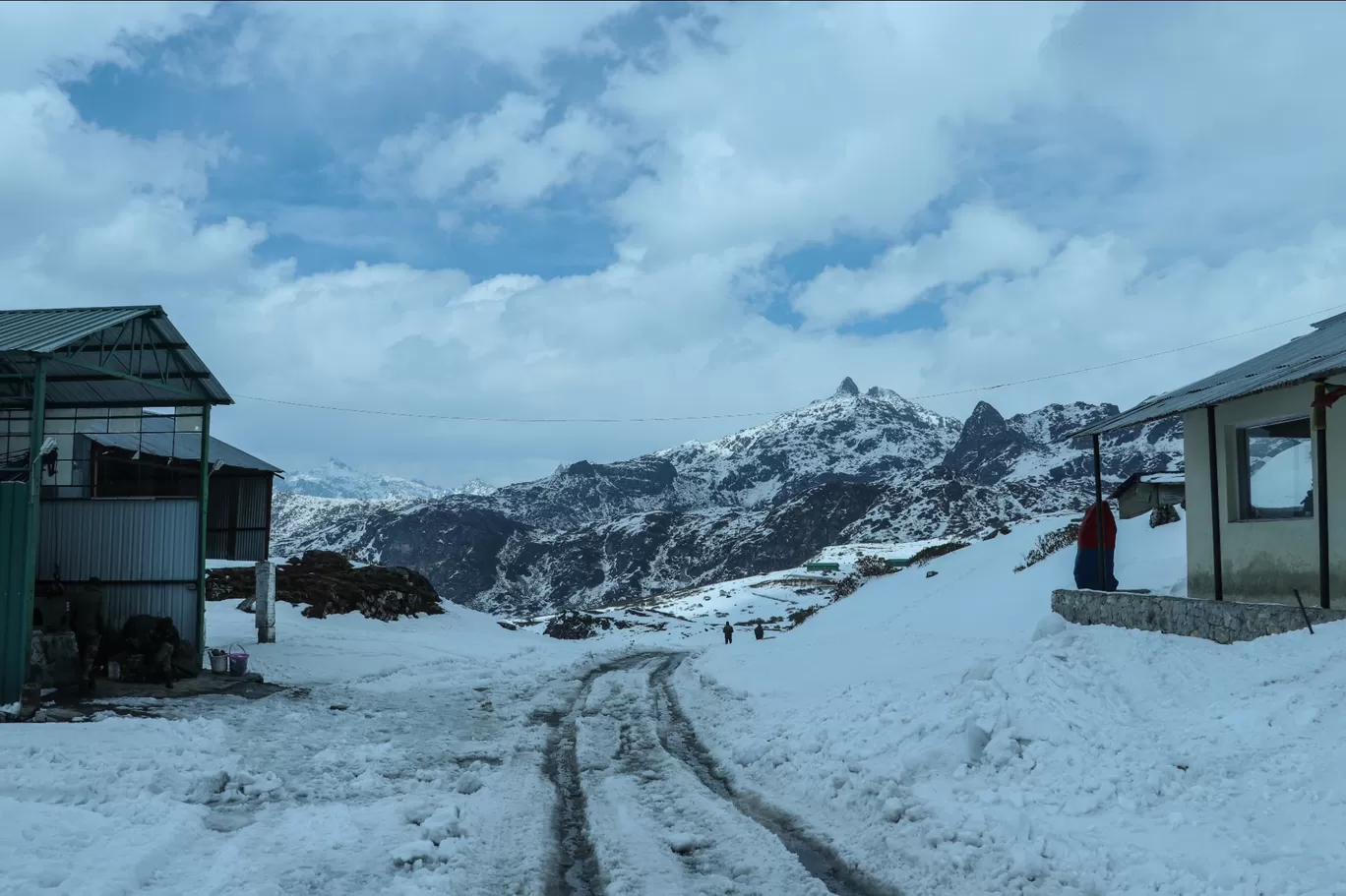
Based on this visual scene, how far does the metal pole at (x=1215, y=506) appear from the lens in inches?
532

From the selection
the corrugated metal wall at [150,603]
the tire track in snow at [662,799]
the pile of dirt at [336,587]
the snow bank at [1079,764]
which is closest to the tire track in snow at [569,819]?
the tire track in snow at [662,799]

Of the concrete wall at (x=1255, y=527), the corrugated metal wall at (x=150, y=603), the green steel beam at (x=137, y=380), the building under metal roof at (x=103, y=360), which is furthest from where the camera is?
the corrugated metal wall at (x=150, y=603)

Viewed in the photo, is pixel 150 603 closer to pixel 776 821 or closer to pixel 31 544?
pixel 31 544

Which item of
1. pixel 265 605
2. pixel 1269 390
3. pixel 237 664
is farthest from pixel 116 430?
pixel 1269 390

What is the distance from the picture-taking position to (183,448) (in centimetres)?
2897

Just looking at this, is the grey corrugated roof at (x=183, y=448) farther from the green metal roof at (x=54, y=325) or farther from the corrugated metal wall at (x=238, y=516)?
the green metal roof at (x=54, y=325)

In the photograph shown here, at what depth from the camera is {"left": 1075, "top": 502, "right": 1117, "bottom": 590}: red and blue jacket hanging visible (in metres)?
17.1

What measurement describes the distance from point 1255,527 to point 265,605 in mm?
21918

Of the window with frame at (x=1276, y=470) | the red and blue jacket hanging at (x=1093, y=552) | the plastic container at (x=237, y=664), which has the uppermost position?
the window with frame at (x=1276, y=470)

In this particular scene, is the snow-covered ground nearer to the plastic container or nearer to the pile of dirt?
the plastic container

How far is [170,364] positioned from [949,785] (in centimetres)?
1677

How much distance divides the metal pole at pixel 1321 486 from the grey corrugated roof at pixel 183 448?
81.5ft

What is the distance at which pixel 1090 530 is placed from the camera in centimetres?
1730

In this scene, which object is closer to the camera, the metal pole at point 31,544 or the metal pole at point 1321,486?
the metal pole at point 1321,486
